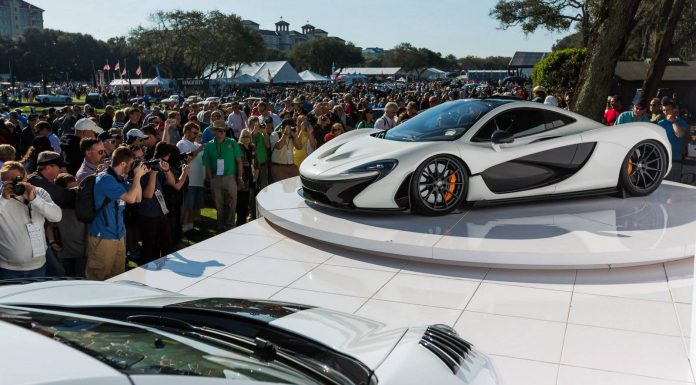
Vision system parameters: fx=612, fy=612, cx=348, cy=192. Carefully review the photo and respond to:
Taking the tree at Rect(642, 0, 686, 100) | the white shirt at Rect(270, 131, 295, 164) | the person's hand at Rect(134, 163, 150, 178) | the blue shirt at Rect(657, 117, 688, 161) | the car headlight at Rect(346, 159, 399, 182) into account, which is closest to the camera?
the person's hand at Rect(134, 163, 150, 178)

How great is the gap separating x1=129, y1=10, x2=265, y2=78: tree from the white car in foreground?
218 ft

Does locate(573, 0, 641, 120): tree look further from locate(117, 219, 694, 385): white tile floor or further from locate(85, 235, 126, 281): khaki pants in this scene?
locate(85, 235, 126, 281): khaki pants

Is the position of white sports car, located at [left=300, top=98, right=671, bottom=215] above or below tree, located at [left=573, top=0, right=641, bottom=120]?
below

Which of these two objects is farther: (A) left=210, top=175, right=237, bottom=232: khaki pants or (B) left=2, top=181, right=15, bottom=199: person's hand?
(A) left=210, top=175, right=237, bottom=232: khaki pants

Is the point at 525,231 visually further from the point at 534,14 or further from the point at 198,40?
the point at 198,40

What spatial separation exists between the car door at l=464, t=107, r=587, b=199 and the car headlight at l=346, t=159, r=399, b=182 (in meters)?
1.18

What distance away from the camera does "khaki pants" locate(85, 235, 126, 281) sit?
620cm

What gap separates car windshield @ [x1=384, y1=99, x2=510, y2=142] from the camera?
800 cm

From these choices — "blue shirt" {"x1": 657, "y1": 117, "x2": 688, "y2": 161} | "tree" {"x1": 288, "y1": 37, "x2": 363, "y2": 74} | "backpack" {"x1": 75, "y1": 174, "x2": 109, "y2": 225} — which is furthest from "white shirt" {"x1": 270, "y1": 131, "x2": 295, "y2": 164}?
"tree" {"x1": 288, "y1": 37, "x2": 363, "y2": 74}

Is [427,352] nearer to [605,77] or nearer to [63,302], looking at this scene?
[63,302]

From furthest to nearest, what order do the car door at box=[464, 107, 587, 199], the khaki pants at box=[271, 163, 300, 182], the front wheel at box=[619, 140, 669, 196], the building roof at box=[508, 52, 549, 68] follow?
the building roof at box=[508, 52, 549, 68] < the khaki pants at box=[271, 163, 300, 182] < the front wheel at box=[619, 140, 669, 196] < the car door at box=[464, 107, 587, 199]

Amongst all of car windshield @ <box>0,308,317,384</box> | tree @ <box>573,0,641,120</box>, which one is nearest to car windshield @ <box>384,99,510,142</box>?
car windshield @ <box>0,308,317,384</box>

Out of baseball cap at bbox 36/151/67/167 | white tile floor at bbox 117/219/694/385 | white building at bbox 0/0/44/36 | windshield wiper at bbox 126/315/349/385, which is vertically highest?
white building at bbox 0/0/44/36

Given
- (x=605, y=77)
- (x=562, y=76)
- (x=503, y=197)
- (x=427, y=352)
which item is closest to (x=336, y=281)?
(x=503, y=197)
